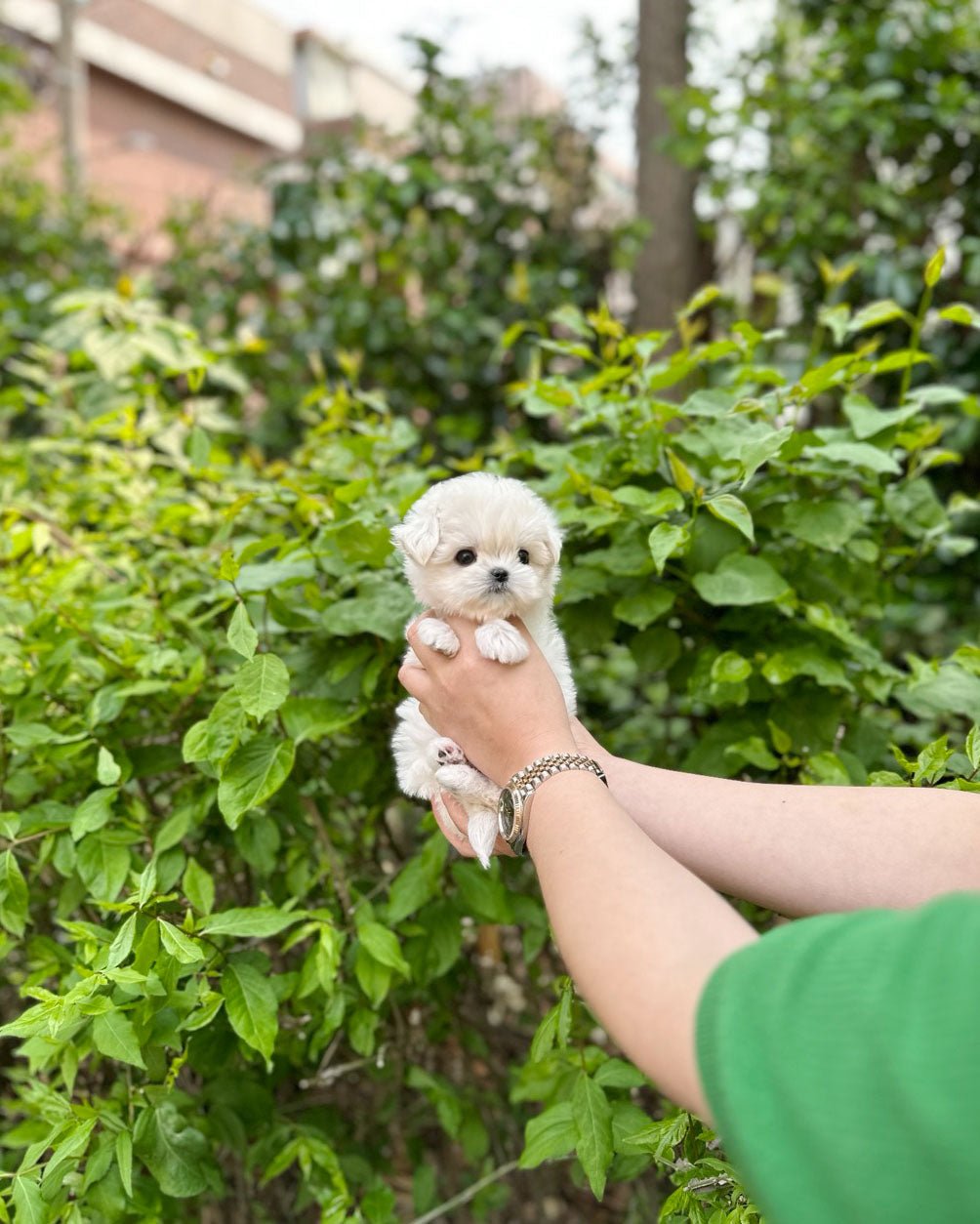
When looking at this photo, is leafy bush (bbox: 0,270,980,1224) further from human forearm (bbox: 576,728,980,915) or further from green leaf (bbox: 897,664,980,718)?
human forearm (bbox: 576,728,980,915)

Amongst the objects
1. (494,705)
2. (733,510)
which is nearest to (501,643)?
(494,705)

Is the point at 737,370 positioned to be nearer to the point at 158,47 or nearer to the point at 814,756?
the point at 814,756

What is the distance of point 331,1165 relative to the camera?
1.60 m

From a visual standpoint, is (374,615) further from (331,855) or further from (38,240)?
(38,240)

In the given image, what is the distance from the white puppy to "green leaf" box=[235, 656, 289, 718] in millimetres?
228

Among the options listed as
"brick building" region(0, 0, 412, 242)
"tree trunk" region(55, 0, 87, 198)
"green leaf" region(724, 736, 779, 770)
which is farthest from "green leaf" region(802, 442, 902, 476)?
"brick building" region(0, 0, 412, 242)

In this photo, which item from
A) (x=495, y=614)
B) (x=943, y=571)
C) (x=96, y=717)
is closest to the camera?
(x=495, y=614)

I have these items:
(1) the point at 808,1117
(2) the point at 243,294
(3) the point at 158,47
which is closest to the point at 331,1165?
(1) the point at 808,1117

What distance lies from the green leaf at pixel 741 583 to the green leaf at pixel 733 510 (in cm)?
10

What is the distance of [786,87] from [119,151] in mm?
12588

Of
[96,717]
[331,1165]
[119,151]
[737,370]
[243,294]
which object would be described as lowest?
[331,1165]

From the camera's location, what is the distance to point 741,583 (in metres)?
1.60

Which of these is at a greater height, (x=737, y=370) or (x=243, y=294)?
(x=243, y=294)

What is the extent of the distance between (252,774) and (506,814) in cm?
47
